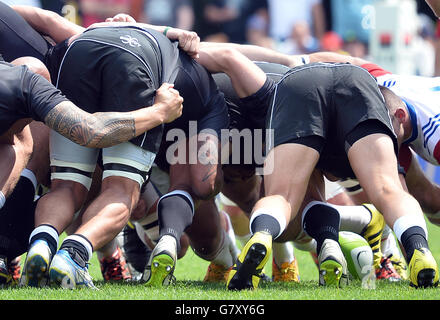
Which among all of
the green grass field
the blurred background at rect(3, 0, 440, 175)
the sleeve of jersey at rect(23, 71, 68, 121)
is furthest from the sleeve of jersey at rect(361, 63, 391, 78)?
the blurred background at rect(3, 0, 440, 175)

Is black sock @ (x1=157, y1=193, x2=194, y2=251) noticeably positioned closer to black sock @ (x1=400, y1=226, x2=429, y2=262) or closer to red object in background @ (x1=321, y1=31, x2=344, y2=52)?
black sock @ (x1=400, y1=226, x2=429, y2=262)

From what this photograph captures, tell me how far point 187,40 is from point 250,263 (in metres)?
1.51

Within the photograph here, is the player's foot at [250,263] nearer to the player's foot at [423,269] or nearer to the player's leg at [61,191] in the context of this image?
the player's foot at [423,269]

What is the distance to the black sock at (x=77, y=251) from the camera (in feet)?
13.1

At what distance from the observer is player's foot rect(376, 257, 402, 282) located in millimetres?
5086

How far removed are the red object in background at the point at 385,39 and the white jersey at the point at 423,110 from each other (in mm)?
7395

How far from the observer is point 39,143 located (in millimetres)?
4773

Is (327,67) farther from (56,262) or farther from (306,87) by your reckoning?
(56,262)

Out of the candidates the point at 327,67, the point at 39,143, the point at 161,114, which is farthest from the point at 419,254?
the point at 39,143

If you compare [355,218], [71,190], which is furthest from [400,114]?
[71,190]

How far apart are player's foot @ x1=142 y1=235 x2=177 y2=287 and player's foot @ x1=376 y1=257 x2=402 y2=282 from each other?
149 centimetres

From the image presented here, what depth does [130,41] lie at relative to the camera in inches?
176

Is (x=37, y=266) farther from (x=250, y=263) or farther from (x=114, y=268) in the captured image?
(x=114, y=268)
